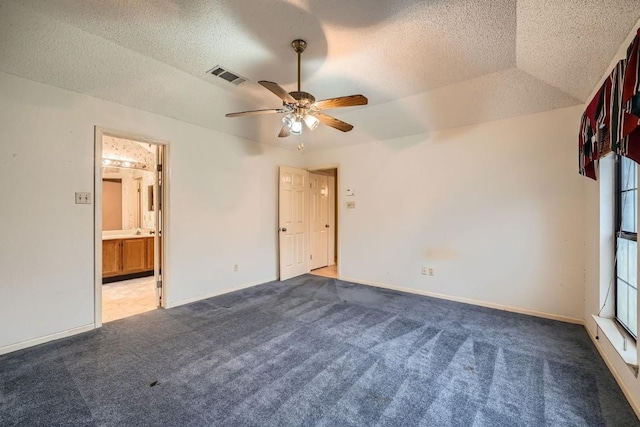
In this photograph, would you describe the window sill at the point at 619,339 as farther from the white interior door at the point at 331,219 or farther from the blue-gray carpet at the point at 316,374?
the white interior door at the point at 331,219

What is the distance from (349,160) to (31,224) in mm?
4189

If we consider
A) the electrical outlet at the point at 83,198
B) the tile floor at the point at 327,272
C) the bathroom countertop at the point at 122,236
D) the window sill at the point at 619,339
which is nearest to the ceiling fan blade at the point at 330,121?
the electrical outlet at the point at 83,198

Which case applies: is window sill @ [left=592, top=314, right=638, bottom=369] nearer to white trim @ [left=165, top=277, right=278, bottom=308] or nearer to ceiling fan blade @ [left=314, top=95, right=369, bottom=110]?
ceiling fan blade @ [left=314, top=95, right=369, bottom=110]

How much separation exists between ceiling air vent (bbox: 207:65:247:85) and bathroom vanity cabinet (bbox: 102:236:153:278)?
368cm

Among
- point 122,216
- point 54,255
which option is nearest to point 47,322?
point 54,255

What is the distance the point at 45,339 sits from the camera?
2.62m

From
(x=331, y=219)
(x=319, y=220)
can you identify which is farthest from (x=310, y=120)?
(x=331, y=219)

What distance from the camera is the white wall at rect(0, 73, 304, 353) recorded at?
247 centimetres

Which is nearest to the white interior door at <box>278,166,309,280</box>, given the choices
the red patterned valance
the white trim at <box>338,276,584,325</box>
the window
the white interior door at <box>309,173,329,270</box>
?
the white interior door at <box>309,173,329,270</box>

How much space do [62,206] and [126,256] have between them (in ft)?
8.36

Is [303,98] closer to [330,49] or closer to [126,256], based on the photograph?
[330,49]

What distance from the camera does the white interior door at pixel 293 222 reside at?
4938mm

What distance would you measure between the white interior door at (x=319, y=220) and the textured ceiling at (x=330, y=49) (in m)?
2.53

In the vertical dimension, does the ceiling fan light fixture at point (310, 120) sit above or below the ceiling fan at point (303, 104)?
below
